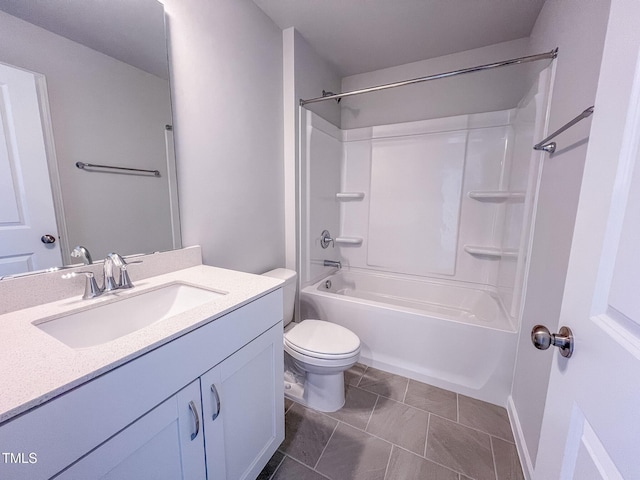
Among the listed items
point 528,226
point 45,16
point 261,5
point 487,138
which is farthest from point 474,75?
point 45,16

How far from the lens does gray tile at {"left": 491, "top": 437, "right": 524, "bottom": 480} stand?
1.20 m

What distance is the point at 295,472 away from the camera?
121 centimetres

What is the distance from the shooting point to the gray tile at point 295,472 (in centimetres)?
119

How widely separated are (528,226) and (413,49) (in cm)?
163

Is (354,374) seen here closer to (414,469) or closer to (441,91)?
(414,469)

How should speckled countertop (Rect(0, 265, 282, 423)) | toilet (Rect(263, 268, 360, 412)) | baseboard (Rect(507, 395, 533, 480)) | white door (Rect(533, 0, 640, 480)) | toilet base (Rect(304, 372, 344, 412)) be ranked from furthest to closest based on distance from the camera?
toilet base (Rect(304, 372, 344, 412)) → toilet (Rect(263, 268, 360, 412)) → baseboard (Rect(507, 395, 533, 480)) → speckled countertop (Rect(0, 265, 282, 423)) → white door (Rect(533, 0, 640, 480))

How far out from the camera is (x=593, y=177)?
505mm

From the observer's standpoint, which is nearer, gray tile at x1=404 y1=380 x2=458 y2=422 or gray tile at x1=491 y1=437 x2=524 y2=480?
gray tile at x1=491 y1=437 x2=524 y2=480

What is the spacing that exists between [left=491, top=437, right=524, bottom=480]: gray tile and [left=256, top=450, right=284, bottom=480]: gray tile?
102 centimetres

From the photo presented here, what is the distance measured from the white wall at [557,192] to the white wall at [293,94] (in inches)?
58.8

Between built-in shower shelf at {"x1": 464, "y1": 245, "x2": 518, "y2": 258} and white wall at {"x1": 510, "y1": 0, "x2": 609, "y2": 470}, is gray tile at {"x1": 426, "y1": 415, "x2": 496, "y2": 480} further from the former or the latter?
built-in shower shelf at {"x1": 464, "y1": 245, "x2": 518, "y2": 258}

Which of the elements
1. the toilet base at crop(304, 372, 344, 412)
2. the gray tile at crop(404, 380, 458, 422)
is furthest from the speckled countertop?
the gray tile at crop(404, 380, 458, 422)

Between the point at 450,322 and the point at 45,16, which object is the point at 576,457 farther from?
the point at 45,16

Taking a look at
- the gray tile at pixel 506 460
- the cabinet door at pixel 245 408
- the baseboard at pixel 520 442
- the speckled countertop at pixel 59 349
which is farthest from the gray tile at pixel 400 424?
the speckled countertop at pixel 59 349
